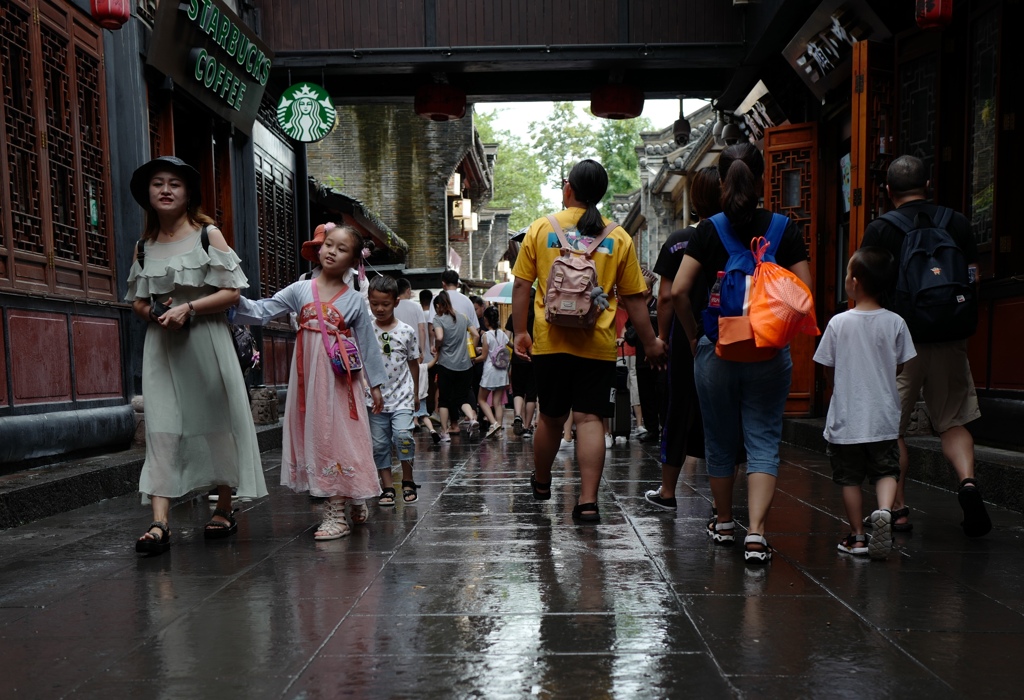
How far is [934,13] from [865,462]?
12.1 ft

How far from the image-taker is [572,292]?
5.53m

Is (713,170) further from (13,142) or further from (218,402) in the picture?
(13,142)

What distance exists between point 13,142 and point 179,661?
5080mm

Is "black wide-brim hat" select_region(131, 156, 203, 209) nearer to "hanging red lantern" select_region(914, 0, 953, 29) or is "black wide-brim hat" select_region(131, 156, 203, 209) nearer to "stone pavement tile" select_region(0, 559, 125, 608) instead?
"stone pavement tile" select_region(0, 559, 125, 608)

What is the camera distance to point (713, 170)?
18.0ft

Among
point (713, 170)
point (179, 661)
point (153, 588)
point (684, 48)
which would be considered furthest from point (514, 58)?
point (179, 661)

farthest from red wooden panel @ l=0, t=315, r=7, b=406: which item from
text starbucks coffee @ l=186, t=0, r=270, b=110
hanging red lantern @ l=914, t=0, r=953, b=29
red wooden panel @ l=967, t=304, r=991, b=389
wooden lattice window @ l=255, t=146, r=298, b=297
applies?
wooden lattice window @ l=255, t=146, r=298, b=297

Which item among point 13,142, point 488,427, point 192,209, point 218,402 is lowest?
point 488,427

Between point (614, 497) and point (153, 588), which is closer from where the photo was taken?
point (153, 588)

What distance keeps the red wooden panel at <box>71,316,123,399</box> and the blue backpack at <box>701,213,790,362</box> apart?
521 centimetres

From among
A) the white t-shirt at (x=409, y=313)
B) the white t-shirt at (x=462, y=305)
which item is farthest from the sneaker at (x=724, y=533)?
the white t-shirt at (x=462, y=305)

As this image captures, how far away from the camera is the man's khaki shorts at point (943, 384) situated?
535cm

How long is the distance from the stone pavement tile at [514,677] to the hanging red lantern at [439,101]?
1098 cm

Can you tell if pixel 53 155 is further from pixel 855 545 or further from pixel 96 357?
pixel 855 545
